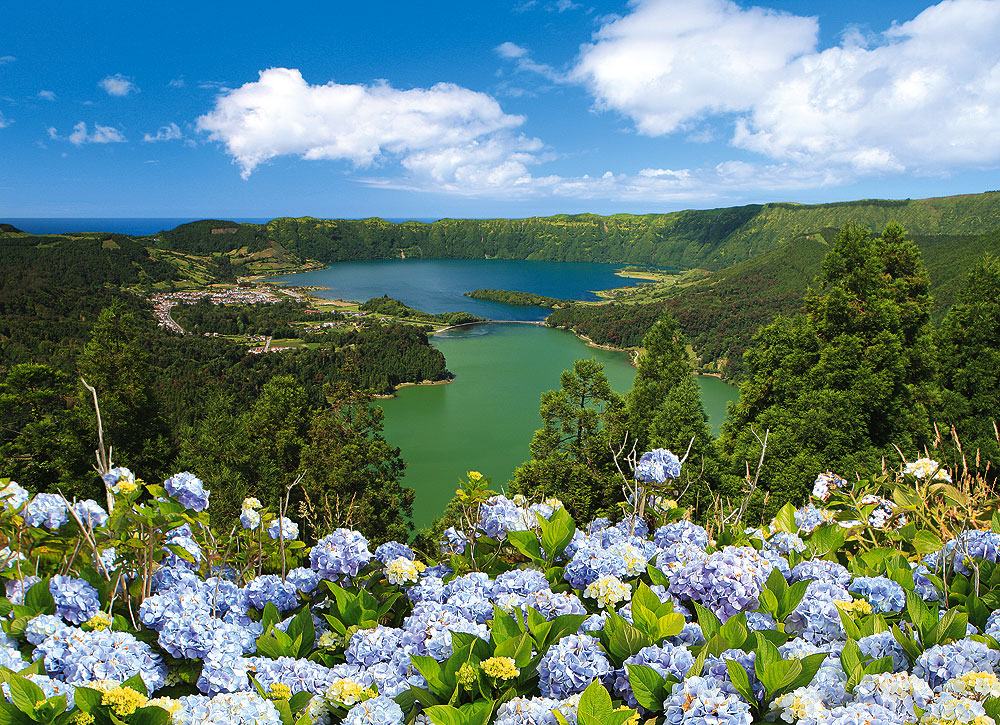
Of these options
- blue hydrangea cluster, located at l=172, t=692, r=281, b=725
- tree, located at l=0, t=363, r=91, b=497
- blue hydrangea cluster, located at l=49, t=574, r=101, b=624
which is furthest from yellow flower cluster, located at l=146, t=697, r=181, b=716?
tree, located at l=0, t=363, r=91, b=497

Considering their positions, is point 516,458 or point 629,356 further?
point 629,356

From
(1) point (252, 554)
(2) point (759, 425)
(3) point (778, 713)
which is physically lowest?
(2) point (759, 425)

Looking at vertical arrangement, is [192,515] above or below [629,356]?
above

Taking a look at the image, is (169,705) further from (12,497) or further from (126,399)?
(126,399)

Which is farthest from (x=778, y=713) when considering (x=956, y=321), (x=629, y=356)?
(x=629, y=356)

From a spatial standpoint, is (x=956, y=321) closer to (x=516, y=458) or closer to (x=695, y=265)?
(x=516, y=458)

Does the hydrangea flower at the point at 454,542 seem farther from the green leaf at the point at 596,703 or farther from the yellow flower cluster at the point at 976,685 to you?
the yellow flower cluster at the point at 976,685

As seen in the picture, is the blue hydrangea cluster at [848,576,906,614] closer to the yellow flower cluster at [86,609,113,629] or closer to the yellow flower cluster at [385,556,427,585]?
the yellow flower cluster at [385,556,427,585]
